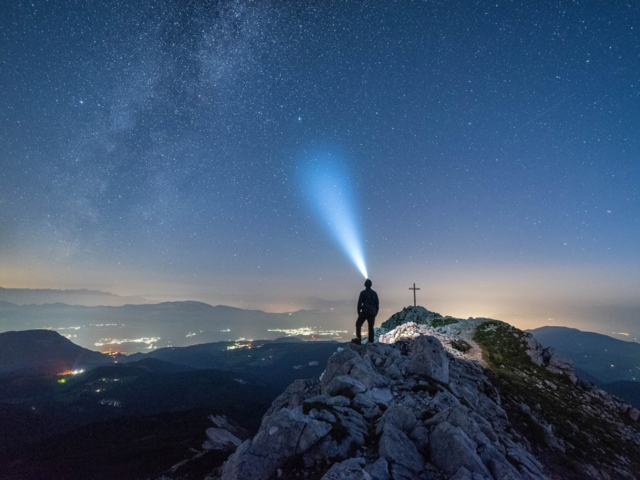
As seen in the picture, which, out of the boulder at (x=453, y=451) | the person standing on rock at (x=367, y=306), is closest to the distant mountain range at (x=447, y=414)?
the boulder at (x=453, y=451)

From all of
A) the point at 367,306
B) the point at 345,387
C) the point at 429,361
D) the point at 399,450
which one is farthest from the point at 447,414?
the point at 367,306

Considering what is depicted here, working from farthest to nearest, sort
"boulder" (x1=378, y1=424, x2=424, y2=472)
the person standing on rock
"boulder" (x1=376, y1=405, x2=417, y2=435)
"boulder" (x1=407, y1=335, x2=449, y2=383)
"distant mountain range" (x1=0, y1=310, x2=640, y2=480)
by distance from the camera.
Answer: the person standing on rock < "boulder" (x1=407, y1=335, x2=449, y2=383) < "boulder" (x1=376, y1=405, x2=417, y2=435) < "distant mountain range" (x1=0, y1=310, x2=640, y2=480) < "boulder" (x1=378, y1=424, x2=424, y2=472)

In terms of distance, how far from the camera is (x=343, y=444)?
11.1m

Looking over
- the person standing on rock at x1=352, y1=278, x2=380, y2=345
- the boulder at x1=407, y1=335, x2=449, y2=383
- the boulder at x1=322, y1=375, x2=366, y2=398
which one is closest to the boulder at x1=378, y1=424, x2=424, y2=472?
the boulder at x1=322, y1=375, x2=366, y2=398

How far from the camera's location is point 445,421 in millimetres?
11625

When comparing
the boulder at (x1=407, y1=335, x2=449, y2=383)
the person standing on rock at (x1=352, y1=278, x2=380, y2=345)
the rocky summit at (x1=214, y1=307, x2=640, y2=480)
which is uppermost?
the person standing on rock at (x1=352, y1=278, x2=380, y2=345)

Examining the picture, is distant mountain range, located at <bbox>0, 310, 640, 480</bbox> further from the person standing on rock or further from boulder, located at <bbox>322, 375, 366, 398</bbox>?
the person standing on rock

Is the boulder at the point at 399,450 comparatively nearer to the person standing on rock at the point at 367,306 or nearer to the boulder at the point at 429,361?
the boulder at the point at 429,361

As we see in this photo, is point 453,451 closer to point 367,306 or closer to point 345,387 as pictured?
point 345,387

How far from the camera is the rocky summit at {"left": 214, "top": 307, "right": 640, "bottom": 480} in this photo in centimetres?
1030

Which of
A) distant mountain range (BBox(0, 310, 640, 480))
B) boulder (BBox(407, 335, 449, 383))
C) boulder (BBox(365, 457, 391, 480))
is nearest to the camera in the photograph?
boulder (BBox(365, 457, 391, 480))

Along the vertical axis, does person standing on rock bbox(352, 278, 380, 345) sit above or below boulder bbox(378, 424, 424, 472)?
above

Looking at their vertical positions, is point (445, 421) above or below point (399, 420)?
above

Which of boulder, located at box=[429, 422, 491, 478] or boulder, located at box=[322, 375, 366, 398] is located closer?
boulder, located at box=[429, 422, 491, 478]
